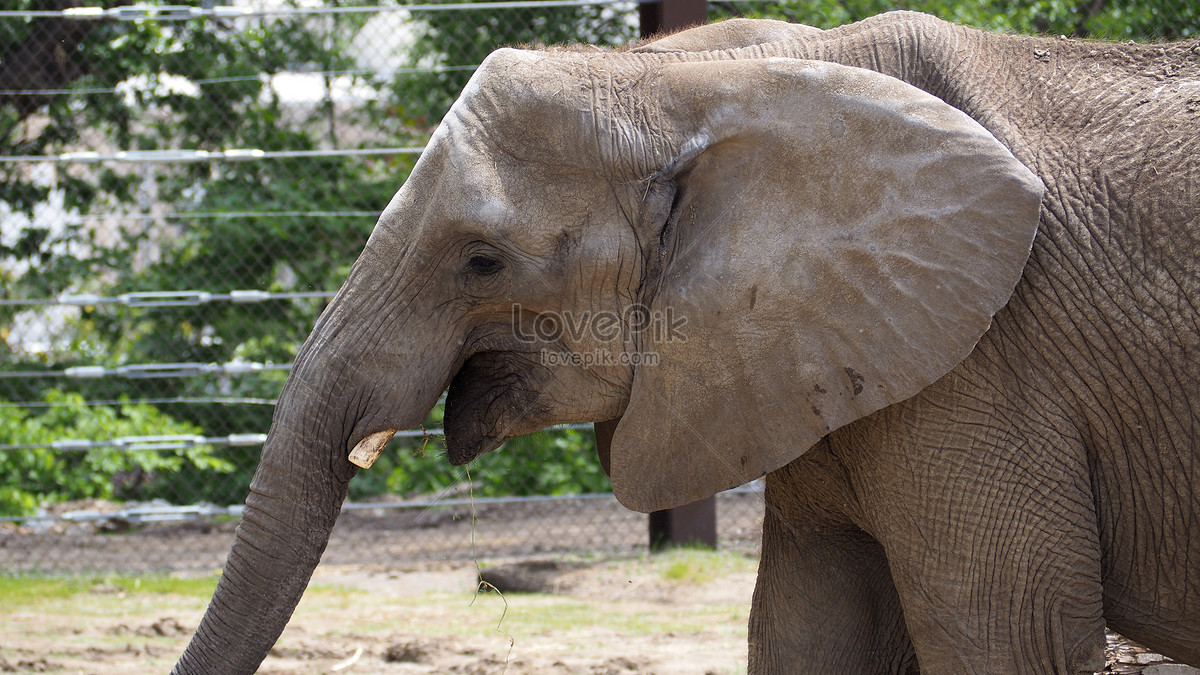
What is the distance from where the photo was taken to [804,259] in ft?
8.12

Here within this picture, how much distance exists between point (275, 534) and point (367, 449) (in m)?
0.27

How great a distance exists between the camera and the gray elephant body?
2459 millimetres

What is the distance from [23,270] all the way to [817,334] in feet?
25.8

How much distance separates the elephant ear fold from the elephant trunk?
0.67m

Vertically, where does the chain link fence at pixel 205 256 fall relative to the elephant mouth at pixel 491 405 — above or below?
below

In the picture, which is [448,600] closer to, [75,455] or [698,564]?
[698,564]

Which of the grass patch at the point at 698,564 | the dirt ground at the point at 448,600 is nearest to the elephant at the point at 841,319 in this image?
the dirt ground at the point at 448,600

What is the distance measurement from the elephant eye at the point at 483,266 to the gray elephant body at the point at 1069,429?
0.86m

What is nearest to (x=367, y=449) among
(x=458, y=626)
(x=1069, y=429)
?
(x=1069, y=429)

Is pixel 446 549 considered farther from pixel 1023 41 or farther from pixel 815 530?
pixel 1023 41

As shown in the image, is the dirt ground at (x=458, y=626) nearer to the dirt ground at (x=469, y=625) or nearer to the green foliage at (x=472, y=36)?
the dirt ground at (x=469, y=625)

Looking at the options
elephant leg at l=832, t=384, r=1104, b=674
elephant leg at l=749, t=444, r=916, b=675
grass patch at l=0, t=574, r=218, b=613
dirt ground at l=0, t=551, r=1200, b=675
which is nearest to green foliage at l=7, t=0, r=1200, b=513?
grass patch at l=0, t=574, r=218, b=613

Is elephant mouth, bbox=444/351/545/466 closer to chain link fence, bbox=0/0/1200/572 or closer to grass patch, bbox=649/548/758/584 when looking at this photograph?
grass patch, bbox=649/548/758/584

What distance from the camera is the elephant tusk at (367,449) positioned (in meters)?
2.59
